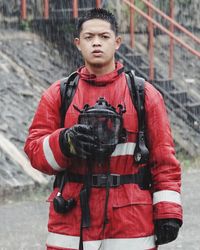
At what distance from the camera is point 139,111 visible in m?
3.93

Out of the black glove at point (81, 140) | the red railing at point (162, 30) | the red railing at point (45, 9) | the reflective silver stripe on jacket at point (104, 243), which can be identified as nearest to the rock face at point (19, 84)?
Result: the red railing at point (45, 9)

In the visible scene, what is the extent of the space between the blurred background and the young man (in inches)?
121

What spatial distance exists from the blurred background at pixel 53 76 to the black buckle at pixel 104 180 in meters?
3.17

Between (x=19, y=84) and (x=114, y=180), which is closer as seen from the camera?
(x=114, y=180)

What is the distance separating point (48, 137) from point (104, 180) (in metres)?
0.34

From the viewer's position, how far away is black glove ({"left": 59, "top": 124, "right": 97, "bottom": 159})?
12.2ft

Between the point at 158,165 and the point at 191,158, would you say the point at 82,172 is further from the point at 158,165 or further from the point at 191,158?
the point at 191,158

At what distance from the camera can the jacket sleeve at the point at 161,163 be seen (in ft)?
12.8

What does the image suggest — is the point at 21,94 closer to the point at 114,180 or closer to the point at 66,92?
the point at 66,92

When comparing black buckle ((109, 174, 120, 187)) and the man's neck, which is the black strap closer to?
the man's neck

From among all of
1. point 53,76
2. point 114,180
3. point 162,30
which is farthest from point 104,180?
point 162,30

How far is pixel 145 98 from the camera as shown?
3.94 metres

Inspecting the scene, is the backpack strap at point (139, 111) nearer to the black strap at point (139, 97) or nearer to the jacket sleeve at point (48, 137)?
the black strap at point (139, 97)

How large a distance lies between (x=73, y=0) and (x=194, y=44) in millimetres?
4259
